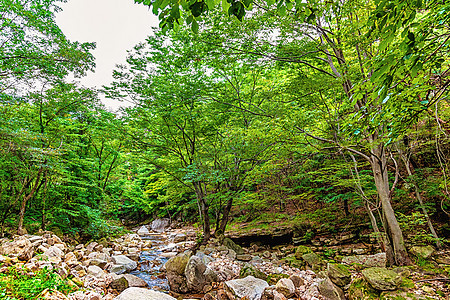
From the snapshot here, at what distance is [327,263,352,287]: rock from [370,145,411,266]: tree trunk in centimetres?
129

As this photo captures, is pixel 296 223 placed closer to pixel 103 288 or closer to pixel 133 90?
pixel 103 288

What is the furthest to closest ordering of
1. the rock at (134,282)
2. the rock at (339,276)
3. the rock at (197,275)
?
the rock at (134,282)
the rock at (197,275)
the rock at (339,276)

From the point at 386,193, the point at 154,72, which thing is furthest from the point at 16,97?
the point at 386,193

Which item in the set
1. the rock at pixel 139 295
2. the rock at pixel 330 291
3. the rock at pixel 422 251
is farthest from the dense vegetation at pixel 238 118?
the rock at pixel 139 295

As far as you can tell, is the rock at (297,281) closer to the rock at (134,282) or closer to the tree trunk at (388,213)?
the tree trunk at (388,213)

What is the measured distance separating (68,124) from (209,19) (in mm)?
7371

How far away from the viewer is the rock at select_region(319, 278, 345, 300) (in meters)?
4.07

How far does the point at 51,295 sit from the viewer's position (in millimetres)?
3686

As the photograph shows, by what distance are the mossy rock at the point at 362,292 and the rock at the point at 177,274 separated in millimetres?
3821

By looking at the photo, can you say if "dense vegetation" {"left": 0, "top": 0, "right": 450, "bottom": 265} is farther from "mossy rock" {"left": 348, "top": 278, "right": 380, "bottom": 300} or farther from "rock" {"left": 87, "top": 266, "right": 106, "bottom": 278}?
"rock" {"left": 87, "top": 266, "right": 106, "bottom": 278}

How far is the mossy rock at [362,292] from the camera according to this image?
130 inches

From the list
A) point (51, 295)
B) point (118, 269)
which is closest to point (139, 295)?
point (51, 295)

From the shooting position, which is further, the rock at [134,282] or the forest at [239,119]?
the rock at [134,282]

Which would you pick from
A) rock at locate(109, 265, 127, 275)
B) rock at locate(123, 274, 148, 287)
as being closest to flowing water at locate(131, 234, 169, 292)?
rock at locate(123, 274, 148, 287)
